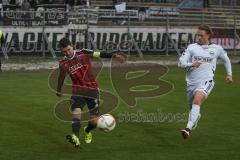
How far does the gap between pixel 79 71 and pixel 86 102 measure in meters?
0.61

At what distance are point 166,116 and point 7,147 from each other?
17.7ft

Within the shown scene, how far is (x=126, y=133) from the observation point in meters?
13.5

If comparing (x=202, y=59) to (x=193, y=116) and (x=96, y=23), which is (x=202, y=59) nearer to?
(x=193, y=116)

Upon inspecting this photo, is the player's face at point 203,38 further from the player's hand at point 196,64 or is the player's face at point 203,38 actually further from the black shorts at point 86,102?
the black shorts at point 86,102

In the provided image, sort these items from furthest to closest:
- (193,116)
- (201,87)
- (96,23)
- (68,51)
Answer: (96,23) → (201,87) → (193,116) → (68,51)

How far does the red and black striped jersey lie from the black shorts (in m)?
0.16

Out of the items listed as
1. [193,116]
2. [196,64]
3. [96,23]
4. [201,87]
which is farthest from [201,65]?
[96,23]

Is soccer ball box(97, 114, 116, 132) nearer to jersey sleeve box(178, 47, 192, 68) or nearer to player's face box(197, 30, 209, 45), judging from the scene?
jersey sleeve box(178, 47, 192, 68)

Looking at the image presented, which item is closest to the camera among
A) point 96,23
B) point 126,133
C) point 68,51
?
point 68,51

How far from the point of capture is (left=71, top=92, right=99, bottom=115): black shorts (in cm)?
1186

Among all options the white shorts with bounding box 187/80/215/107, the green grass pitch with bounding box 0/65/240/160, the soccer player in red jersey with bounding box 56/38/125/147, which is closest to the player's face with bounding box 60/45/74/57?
the soccer player in red jersey with bounding box 56/38/125/147

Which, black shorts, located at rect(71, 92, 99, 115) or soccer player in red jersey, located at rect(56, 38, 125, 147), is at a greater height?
soccer player in red jersey, located at rect(56, 38, 125, 147)

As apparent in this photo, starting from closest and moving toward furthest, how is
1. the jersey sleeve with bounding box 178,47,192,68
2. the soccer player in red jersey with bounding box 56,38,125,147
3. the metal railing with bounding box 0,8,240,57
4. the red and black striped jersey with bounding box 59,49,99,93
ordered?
1. the soccer player in red jersey with bounding box 56,38,125,147
2. the red and black striped jersey with bounding box 59,49,99,93
3. the jersey sleeve with bounding box 178,47,192,68
4. the metal railing with bounding box 0,8,240,57

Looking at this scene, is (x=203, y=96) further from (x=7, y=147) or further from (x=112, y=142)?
(x=7, y=147)
